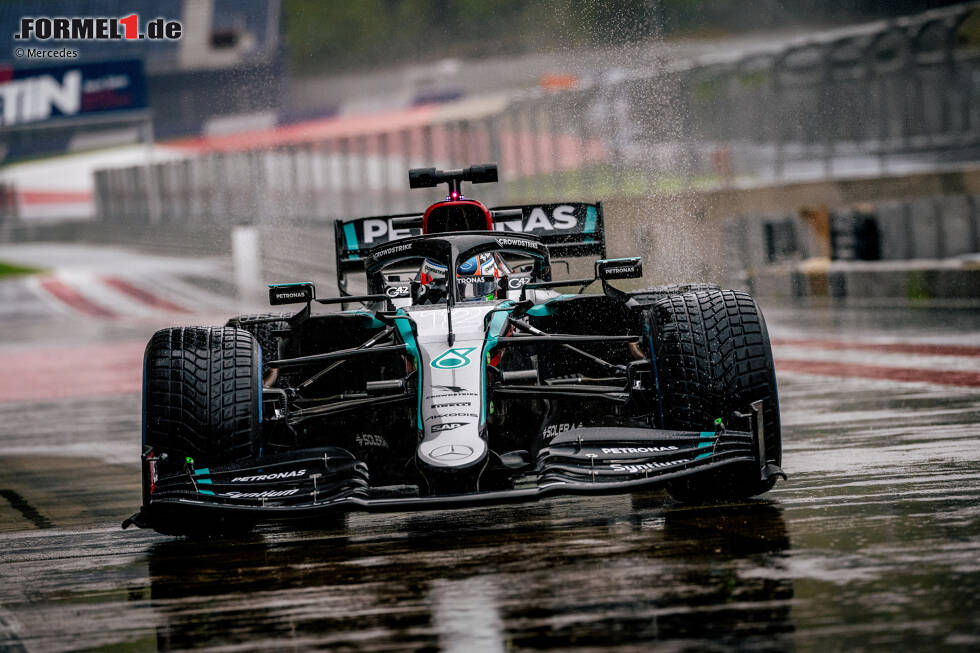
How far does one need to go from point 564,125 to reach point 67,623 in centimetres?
2401

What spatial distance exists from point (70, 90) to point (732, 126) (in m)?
26.5

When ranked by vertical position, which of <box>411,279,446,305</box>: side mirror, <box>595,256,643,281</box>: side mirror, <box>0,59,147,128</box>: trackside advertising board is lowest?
<box>411,279,446,305</box>: side mirror

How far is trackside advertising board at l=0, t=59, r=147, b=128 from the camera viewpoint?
46.6 metres

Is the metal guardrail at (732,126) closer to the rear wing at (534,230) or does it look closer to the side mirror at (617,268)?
the rear wing at (534,230)

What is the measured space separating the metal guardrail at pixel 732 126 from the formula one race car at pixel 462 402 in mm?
16040

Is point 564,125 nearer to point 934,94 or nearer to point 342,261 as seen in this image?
point 934,94

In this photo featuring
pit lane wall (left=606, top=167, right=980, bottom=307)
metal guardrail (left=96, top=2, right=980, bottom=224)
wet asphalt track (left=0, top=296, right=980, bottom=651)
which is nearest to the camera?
wet asphalt track (left=0, top=296, right=980, bottom=651)

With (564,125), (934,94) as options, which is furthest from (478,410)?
(564,125)

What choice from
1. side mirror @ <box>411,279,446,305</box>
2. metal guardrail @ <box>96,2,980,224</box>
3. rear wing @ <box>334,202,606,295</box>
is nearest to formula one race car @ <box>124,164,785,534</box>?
side mirror @ <box>411,279,446,305</box>

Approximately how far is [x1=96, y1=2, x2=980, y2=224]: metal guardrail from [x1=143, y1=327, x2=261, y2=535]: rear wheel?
57.8 ft

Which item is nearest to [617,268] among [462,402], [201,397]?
[462,402]

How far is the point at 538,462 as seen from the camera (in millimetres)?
6656

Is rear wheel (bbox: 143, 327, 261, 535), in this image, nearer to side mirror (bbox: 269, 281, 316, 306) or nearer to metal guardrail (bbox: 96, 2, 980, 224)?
side mirror (bbox: 269, 281, 316, 306)

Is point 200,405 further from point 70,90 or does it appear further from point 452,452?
point 70,90
